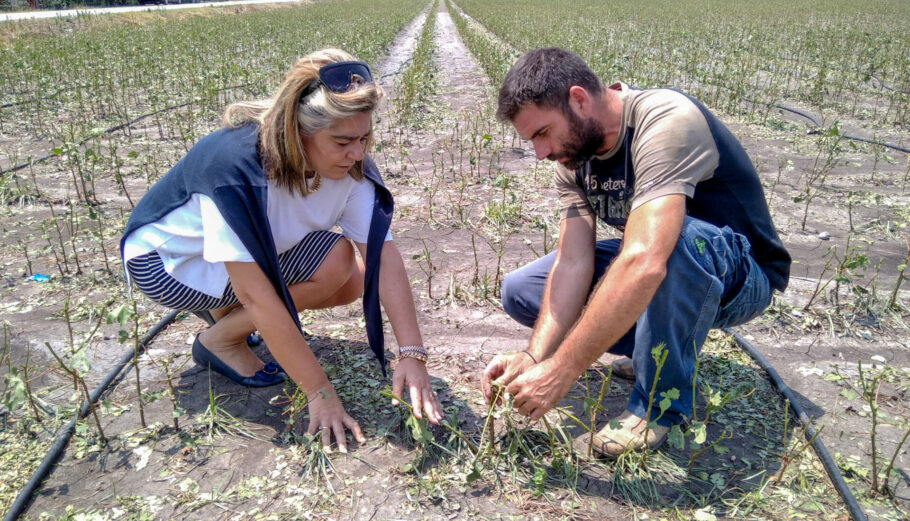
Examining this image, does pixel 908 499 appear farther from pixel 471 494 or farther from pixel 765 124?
pixel 765 124

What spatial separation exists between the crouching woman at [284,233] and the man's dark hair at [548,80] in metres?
0.41

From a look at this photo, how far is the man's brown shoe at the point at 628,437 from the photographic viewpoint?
194cm

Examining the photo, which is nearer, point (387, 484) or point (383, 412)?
point (387, 484)

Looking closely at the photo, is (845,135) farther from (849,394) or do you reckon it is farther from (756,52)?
(756,52)

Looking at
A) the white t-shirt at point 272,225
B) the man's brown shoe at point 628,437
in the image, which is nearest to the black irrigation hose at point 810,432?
the man's brown shoe at point 628,437

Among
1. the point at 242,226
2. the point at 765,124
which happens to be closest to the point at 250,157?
the point at 242,226

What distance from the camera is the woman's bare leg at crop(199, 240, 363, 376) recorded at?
2.27 m

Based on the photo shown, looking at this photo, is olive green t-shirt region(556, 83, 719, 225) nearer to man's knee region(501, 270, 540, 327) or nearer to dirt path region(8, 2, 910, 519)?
Result: man's knee region(501, 270, 540, 327)

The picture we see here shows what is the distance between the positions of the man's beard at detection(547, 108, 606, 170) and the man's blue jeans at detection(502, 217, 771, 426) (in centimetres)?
36

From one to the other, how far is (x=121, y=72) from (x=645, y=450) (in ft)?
27.4

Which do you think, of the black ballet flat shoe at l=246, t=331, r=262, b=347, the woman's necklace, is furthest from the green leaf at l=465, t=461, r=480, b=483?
the black ballet flat shoe at l=246, t=331, r=262, b=347

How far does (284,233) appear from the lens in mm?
2145

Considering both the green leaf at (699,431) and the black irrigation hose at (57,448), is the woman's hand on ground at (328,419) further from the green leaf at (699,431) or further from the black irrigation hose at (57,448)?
the green leaf at (699,431)

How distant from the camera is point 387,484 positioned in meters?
1.89
